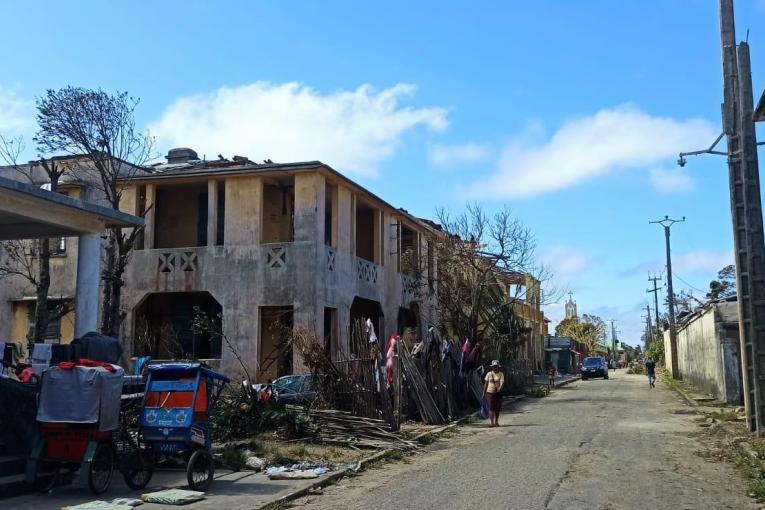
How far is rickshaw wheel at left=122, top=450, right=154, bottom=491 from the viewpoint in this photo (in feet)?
32.7

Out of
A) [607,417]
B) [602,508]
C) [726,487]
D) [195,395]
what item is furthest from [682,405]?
[195,395]

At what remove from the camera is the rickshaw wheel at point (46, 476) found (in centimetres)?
977

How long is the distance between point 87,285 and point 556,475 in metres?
8.94

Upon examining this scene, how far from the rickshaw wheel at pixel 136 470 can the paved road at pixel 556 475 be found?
237 centimetres

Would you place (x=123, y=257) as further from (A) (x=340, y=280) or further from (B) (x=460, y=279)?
(B) (x=460, y=279)

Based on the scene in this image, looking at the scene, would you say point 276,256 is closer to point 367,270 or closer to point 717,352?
point 367,270

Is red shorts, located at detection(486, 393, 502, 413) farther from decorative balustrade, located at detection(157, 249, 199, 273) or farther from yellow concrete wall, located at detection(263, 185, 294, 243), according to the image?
decorative balustrade, located at detection(157, 249, 199, 273)

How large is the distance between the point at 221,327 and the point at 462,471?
48.0 ft

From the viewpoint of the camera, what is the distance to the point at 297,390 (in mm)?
18531

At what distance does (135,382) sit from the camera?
13.1 metres

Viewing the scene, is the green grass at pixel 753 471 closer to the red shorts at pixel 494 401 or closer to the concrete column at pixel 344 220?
the red shorts at pixel 494 401

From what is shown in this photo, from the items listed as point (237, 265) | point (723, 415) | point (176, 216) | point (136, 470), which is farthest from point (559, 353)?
point (136, 470)

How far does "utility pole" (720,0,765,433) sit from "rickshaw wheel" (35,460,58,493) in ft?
43.2

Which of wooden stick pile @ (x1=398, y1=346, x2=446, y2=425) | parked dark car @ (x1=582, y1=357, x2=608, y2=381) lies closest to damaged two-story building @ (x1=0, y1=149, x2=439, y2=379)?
wooden stick pile @ (x1=398, y1=346, x2=446, y2=425)
